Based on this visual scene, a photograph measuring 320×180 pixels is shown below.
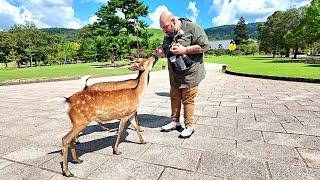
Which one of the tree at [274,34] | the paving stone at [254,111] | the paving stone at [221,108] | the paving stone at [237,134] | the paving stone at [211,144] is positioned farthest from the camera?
the tree at [274,34]

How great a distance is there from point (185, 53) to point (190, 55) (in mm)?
166

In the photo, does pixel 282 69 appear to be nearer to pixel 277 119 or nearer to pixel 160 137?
pixel 277 119

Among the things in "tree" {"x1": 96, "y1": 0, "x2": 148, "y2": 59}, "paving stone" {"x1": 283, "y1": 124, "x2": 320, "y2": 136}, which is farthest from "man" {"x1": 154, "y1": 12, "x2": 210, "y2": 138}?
"tree" {"x1": 96, "y1": 0, "x2": 148, "y2": 59}

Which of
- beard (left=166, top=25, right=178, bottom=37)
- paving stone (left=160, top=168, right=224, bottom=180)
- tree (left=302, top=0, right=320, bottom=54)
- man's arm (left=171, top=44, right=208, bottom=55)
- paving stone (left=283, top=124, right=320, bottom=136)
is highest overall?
tree (left=302, top=0, right=320, bottom=54)

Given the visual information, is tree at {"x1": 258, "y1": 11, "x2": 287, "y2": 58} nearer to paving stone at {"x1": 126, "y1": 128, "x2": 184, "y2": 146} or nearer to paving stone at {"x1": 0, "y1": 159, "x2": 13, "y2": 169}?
paving stone at {"x1": 126, "y1": 128, "x2": 184, "y2": 146}

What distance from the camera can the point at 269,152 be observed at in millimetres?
3891

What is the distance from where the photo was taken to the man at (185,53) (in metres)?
4.31

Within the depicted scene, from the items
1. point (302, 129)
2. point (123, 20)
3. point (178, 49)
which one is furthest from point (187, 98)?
point (123, 20)

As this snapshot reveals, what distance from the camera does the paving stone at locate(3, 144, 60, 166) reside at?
3863mm

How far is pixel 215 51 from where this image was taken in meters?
113

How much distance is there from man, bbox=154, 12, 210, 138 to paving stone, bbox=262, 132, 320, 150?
1389mm

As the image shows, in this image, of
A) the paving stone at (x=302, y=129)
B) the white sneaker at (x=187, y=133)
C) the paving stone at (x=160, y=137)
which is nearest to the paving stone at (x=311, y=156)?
the paving stone at (x=302, y=129)

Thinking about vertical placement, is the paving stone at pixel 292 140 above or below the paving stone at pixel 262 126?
above

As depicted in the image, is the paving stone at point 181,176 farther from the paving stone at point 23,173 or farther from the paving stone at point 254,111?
the paving stone at point 254,111
